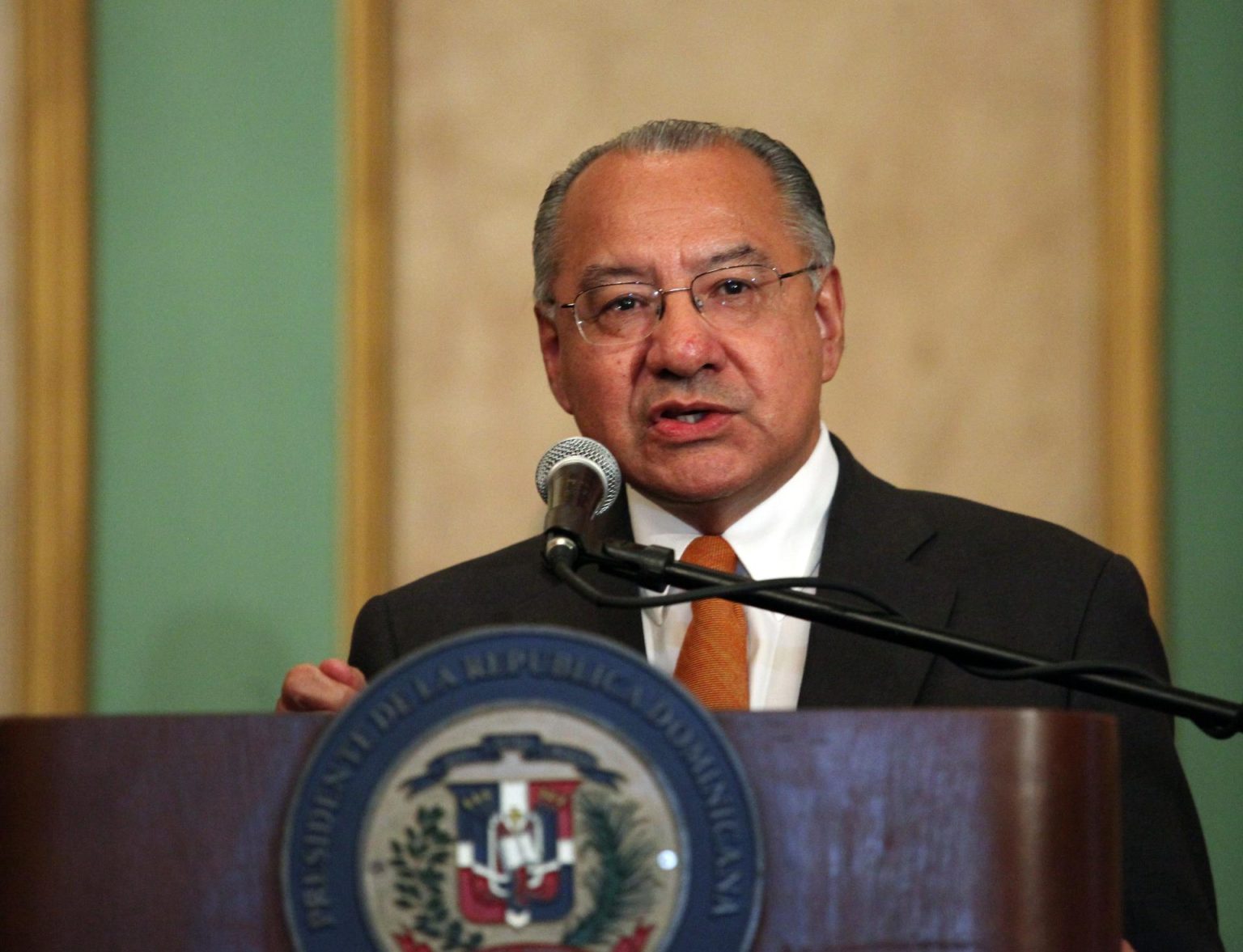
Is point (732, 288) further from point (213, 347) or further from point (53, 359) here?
point (53, 359)

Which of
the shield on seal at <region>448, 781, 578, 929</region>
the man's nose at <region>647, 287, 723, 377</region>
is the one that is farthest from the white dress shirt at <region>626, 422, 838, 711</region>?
the shield on seal at <region>448, 781, 578, 929</region>

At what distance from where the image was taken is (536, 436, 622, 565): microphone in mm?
1201

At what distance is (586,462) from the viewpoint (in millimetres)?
1302

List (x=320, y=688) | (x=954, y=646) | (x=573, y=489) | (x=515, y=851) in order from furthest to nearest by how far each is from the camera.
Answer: (x=320, y=688) < (x=573, y=489) < (x=954, y=646) < (x=515, y=851)

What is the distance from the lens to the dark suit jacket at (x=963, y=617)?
162 cm

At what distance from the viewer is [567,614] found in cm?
198

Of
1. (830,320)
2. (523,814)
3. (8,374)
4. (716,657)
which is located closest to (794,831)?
(523,814)

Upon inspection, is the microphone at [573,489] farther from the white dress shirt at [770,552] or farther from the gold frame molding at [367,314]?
the gold frame molding at [367,314]

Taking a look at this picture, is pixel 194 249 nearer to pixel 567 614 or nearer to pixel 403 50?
pixel 403 50

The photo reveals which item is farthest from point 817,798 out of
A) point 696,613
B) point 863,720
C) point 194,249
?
point 194,249

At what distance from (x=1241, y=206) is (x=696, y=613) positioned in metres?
1.27

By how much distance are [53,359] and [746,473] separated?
1322mm

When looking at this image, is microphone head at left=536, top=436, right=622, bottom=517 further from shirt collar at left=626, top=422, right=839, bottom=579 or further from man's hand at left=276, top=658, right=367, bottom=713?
shirt collar at left=626, top=422, right=839, bottom=579

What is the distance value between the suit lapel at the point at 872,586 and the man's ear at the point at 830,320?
113mm
